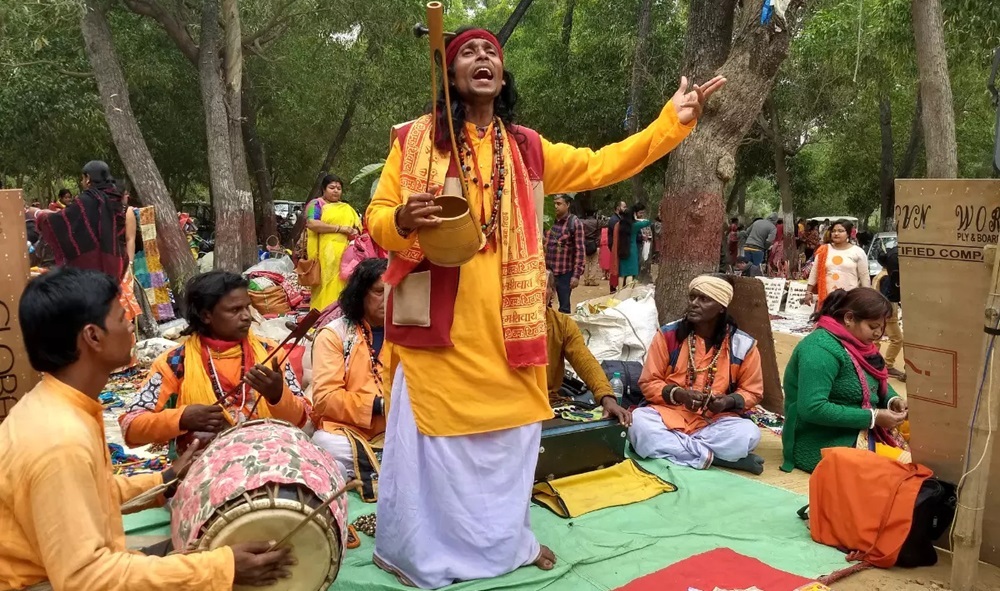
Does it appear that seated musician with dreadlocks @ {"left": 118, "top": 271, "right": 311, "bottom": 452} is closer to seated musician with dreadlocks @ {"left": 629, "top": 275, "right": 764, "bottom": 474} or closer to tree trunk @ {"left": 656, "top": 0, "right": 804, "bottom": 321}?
seated musician with dreadlocks @ {"left": 629, "top": 275, "right": 764, "bottom": 474}

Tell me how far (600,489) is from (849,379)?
1.52 meters

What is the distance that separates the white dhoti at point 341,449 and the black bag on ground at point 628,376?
2.18 metres

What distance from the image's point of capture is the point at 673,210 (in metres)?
6.56

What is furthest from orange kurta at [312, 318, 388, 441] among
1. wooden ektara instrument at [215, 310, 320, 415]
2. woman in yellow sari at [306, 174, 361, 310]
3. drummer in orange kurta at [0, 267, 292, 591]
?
woman in yellow sari at [306, 174, 361, 310]

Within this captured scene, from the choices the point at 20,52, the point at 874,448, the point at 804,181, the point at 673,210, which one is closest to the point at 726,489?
the point at 874,448

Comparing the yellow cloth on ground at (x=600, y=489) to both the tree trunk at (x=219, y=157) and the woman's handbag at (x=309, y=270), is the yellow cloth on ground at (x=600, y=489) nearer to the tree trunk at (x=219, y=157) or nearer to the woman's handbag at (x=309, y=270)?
the woman's handbag at (x=309, y=270)

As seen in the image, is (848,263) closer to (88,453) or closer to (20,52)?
(88,453)

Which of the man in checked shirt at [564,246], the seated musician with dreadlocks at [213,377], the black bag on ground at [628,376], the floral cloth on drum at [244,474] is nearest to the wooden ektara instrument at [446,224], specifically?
the floral cloth on drum at [244,474]

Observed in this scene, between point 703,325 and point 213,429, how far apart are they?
3.02m

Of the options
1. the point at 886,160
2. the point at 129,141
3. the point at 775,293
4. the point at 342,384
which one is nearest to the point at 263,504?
the point at 342,384

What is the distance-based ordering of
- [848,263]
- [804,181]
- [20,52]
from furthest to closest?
1. [804,181]
2. [20,52]
3. [848,263]

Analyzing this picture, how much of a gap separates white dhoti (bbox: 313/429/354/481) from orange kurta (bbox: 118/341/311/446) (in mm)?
500

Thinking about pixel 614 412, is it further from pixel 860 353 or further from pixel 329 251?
pixel 329 251

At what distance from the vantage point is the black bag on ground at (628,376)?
5555mm
